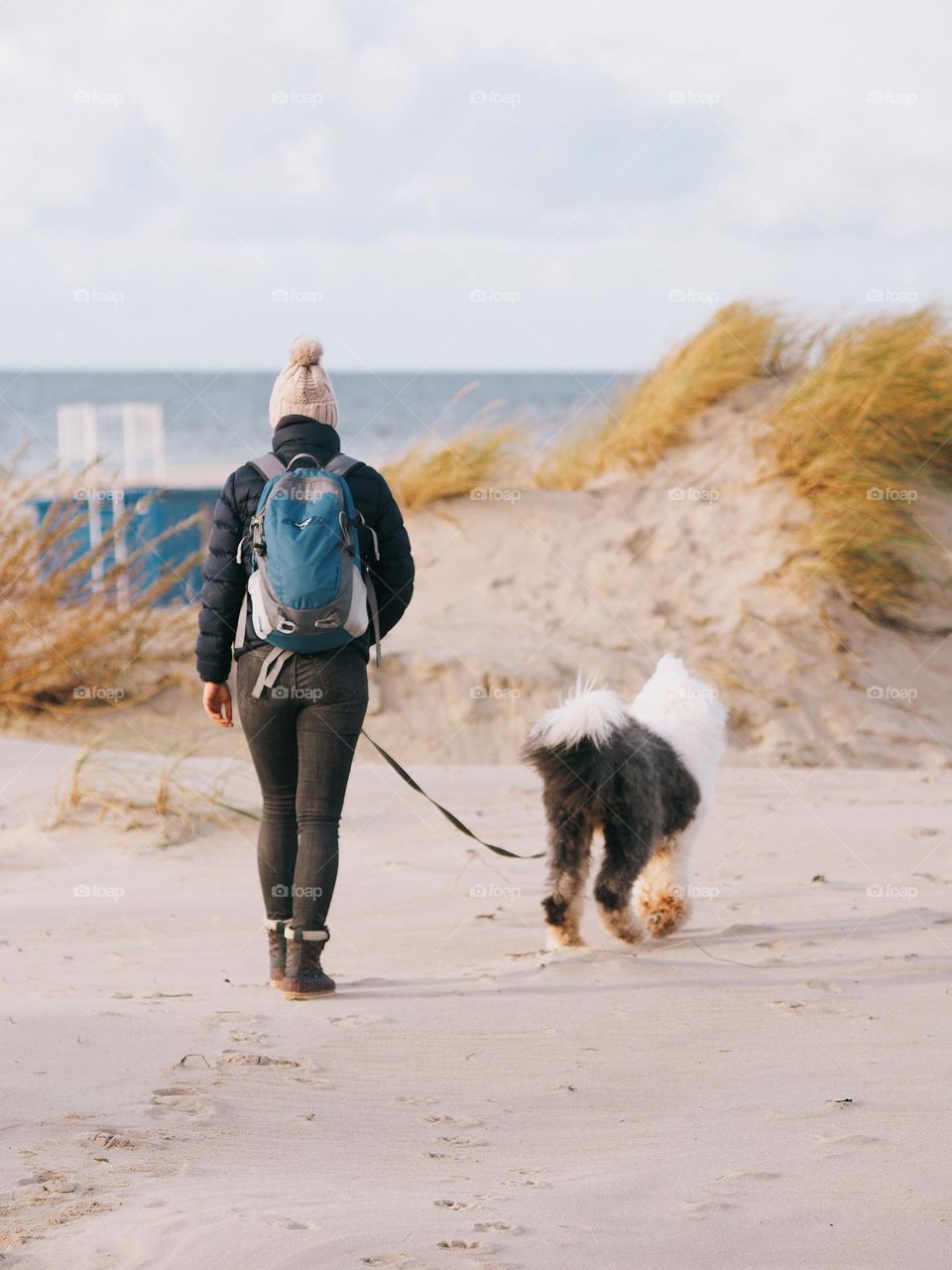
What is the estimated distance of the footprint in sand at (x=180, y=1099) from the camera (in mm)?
3570

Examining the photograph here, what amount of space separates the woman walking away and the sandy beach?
45cm

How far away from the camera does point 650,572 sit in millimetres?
11961

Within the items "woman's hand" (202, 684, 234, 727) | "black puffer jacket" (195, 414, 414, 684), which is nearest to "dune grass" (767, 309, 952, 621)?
"black puffer jacket" (195, 414, 414, 684)

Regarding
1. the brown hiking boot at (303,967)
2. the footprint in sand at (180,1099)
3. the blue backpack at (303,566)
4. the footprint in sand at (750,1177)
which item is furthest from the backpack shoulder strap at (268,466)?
the footprint in sand at (750,1177)

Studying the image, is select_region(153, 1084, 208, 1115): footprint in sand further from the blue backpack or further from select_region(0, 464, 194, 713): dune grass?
select_region(0, 464, 194, 713): dune grass

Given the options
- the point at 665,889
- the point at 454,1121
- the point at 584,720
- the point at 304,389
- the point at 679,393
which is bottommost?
the point at 454,1121

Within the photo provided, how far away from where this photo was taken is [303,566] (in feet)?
14.2

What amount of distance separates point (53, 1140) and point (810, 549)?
30.3ft

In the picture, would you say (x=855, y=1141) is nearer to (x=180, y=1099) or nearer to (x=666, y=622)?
(x=180, y=1099)

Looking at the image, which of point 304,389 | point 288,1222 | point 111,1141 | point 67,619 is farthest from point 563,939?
point 67,619

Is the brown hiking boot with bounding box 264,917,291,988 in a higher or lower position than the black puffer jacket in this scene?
lower

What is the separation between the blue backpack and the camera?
4324 mm

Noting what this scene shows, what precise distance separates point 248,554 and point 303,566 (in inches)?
12.5

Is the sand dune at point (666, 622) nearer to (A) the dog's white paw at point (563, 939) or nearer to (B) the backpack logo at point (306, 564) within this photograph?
(A) the dog's white paw at point (563, 939)
